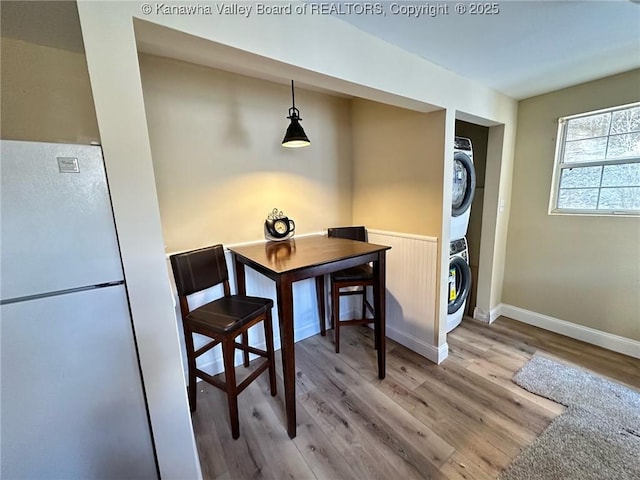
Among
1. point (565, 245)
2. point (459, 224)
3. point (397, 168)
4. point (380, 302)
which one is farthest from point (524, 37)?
point (565, 245)

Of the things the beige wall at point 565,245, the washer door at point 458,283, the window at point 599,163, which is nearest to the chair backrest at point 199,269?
the washer door at point 458,283

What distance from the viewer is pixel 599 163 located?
220cm

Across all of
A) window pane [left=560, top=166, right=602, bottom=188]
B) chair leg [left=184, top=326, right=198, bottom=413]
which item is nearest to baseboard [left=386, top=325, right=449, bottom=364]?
chair leg [left=184, top=326, right=198, bottom=413]

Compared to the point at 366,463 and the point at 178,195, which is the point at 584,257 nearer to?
the point at 366,463

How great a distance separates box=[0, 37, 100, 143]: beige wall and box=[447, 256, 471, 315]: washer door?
280 centimetres

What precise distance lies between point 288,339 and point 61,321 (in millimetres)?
927

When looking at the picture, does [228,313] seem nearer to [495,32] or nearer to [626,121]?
[495,32]

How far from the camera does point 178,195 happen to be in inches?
72.2

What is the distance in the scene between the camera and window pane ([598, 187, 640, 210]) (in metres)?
2.06

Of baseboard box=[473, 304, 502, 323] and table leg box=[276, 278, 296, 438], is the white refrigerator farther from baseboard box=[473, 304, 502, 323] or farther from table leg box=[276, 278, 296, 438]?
baseboard box=[473, 304, 502, 323]

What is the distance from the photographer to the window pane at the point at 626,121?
2025 millimetres

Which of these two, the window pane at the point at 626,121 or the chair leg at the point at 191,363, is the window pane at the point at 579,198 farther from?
the chair leg at the point at 191,363

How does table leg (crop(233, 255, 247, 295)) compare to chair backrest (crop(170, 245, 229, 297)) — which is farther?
table leg (crop(233, 255, 247, 295))

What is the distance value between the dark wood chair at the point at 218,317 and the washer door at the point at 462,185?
183 cm
